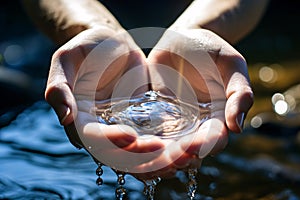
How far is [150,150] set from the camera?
63.4 inches

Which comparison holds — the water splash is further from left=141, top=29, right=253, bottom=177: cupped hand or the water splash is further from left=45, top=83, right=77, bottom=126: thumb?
left=45, top=83, right=77, bottom=126: thumb

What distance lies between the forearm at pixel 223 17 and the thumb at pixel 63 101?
905 millimetres

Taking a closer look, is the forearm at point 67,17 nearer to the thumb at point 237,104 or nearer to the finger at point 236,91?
the finger at point 236,91

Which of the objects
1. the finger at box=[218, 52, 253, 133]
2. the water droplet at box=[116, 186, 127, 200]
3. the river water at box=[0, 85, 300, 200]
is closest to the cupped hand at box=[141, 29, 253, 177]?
the finger at box=[218, 52, 253, 133]

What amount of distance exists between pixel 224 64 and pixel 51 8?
1.11 meters

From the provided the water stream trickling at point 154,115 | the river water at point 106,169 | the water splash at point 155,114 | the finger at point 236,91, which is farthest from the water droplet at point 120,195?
the finger at point 236,91

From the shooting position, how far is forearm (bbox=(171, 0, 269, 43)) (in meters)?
2.51

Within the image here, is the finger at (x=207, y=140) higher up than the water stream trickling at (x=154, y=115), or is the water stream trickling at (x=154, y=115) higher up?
the finger at (x=207, y=140)

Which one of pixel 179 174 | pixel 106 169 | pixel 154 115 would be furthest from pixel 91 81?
pixel 179 174

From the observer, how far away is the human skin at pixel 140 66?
164 centimetres

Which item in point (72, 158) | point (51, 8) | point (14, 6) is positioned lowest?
point (14, 6)

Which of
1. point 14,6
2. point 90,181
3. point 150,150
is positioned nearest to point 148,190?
point 150,150

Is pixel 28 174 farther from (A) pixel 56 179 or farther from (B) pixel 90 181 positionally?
(B) pixel 90 181

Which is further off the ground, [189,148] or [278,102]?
[189,148]
